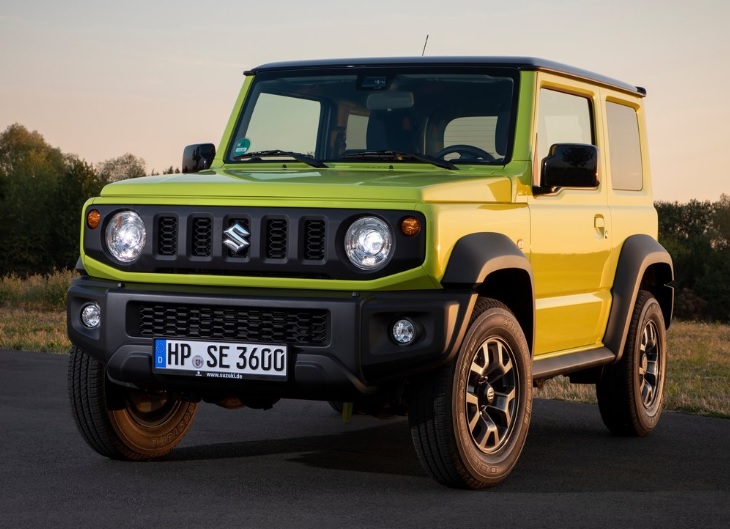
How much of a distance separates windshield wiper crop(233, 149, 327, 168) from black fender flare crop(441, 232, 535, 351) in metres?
1.19

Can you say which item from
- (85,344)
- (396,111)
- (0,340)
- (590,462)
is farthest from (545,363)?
(0,340)

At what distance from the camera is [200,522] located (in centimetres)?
524

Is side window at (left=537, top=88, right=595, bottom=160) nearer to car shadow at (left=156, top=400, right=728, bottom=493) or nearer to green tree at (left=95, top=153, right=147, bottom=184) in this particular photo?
car shadow at (left=156, top=400, right=728, bottom=493)

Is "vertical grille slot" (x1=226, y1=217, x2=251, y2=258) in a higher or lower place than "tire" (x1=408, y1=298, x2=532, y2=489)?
higher

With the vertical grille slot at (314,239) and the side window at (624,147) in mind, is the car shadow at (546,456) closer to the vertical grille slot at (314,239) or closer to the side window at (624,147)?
the vertical grille slot at (314,239)

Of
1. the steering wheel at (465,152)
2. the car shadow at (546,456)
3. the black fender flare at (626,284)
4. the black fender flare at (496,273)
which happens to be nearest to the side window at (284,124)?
Result: the steering wheel at (465,152)

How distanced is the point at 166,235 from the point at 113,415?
3.66ft

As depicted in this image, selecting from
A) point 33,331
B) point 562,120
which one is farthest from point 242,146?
point 33,331

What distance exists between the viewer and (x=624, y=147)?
847cm

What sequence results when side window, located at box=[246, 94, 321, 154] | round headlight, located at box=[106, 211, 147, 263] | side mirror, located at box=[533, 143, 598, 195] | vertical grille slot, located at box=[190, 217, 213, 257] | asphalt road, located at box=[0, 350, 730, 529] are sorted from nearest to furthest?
asphalt road, located at box=[0, 350, 730, 529], vertical grille slot, located at box=[190, 217, 213, 257], round headlight, located at box=[106, 211, 147, 263], side mirror, located at box=[533, 143, 598, 195], side window, located at box=[246, 94, 321, 154]

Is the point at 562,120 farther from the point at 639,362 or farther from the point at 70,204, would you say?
the point at 70,204

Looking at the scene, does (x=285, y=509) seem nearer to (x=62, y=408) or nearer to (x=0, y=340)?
(x=62, y=408)

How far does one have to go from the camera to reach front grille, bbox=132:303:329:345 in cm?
579

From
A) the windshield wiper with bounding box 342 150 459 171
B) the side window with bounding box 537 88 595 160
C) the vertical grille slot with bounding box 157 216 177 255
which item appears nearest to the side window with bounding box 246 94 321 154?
the windshield wiper with bounding box 342 150 459 171
